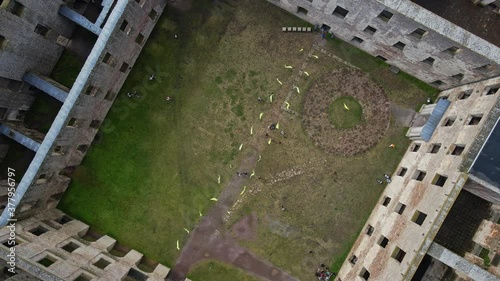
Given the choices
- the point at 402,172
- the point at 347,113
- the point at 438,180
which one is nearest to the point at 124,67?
the point at 347,113

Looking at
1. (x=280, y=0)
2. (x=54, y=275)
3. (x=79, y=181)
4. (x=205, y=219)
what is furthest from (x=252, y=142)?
(x=54, y=275)

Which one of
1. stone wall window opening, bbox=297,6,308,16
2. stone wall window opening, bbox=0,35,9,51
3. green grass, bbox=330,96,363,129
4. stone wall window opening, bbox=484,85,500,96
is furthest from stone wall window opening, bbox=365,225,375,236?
stone wall window opening, bbox=0,35,9,51

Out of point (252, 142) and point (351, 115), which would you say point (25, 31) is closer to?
point (252, 142)

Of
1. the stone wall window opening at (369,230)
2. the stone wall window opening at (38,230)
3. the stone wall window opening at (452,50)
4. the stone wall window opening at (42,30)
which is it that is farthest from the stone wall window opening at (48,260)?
the stone wall window opening at (452,50)

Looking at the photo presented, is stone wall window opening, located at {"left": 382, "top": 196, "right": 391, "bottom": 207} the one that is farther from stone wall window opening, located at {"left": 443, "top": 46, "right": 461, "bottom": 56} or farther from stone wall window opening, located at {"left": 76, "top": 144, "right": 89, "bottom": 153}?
stone wall window opening, located at {"left": 76, "top": 144, "right": 89, "bottom": 153}

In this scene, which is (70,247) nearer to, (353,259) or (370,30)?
(353,259)

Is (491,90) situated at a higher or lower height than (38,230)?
higher
